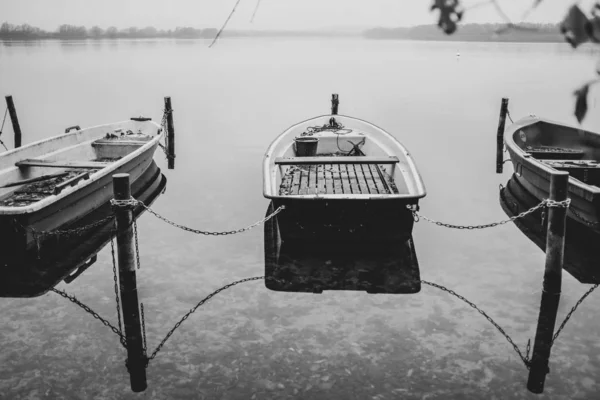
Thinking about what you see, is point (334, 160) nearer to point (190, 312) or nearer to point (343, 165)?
point (343, 165)

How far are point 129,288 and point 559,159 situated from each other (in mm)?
10320

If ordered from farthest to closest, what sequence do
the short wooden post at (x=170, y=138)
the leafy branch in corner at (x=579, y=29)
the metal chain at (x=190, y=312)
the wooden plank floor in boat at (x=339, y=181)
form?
the short wooden post at (x=170, y=138), the wooden plank floor in boat at (x=339, y=181), the metal chain at (x=190, y=312), the leafy branch in corner at (x=579, y=29)

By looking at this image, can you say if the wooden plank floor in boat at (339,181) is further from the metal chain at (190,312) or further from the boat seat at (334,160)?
the metal chain at (190,312)

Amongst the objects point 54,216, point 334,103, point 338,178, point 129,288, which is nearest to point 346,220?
point 338,178

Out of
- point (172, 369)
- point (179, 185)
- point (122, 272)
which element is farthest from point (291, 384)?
point (179, 185)

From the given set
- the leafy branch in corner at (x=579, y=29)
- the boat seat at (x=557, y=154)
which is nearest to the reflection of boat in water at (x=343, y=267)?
the boat seat at (x=557, y=154)

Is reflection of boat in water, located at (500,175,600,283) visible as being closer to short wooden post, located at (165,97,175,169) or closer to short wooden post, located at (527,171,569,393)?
short wooden post, located at (527,171,569,393)

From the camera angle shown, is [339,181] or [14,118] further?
[14,118]

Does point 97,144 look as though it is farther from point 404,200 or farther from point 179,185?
point 404,200

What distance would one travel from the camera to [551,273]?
6.38 meters

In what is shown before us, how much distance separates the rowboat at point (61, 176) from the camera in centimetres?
802

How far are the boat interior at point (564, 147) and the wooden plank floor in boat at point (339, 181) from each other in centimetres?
358

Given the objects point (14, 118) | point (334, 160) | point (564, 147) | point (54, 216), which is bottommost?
point (54, 216)

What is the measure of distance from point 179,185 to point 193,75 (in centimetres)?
4177
